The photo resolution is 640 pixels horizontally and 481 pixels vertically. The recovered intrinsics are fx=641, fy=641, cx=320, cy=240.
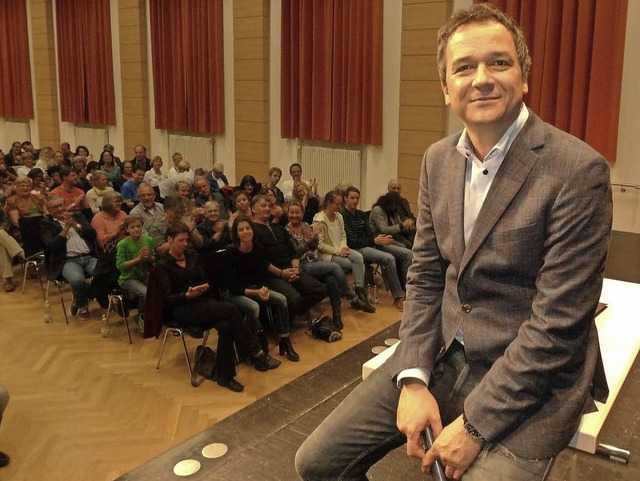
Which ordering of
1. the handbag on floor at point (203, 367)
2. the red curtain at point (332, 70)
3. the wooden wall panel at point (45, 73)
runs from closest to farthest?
1. the handbag on floor at point (203, 367)
2. the red curtain at point (332, 70)
3. the wooden wall panel at point (45, 73)

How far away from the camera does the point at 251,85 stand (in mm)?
10961

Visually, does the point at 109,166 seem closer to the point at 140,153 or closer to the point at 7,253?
the point at 140,153

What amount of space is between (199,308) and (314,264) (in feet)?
5.28

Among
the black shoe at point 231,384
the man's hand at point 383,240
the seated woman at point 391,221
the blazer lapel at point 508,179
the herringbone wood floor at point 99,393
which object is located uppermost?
the blazer lapel at point 508,179

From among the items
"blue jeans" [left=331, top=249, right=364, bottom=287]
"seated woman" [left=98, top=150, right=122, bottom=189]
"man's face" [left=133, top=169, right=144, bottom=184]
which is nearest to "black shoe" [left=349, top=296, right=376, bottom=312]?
"blue jeans" [left=331, top=249, right=364, bottom=287]

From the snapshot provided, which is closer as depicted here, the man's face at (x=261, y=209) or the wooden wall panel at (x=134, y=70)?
the man's face at (x=261, y=209)

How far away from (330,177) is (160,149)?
169 inches

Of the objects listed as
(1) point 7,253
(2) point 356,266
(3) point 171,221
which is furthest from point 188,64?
(2) point 356,266

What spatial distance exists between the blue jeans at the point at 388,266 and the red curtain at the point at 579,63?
3063mm

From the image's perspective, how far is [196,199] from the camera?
7.87m

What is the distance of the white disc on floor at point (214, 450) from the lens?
9.85 feet

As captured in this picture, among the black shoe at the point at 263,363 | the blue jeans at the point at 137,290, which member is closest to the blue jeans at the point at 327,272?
the black shoe at the point at 263,363

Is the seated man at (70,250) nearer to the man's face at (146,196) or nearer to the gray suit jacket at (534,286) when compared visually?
the man's face at (146,196)

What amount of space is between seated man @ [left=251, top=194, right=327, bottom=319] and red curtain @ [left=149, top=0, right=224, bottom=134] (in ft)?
20.3
